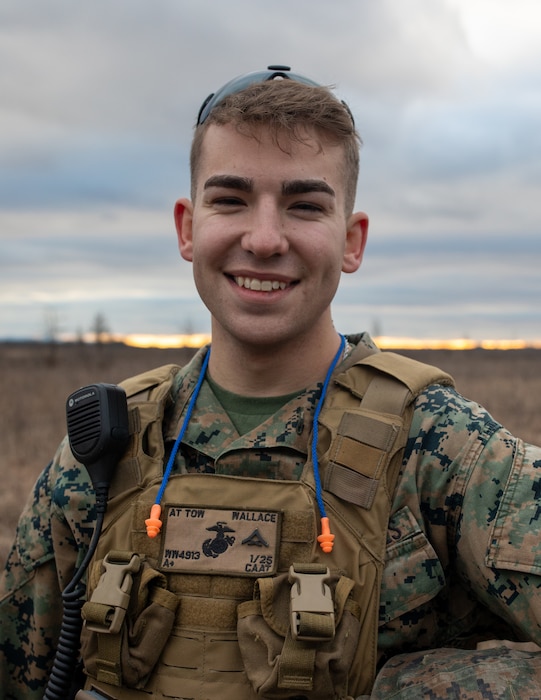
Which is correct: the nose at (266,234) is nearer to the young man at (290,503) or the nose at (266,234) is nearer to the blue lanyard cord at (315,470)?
the young man at (290,503)

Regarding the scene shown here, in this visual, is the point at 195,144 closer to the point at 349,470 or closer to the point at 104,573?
the point at 349,470

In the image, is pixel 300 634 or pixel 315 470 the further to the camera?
pixel 315 470

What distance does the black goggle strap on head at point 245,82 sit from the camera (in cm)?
284

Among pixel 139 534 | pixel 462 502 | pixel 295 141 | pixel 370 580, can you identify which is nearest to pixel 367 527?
pixel 370 580

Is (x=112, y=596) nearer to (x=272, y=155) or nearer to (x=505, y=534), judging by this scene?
(x=505, y=534)

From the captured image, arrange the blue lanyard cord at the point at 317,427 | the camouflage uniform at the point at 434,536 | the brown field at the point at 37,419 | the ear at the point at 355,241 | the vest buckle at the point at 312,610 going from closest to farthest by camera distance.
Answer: the vest buckle at the point at 312,610 → the camouflage uniform at the point at 434,536 → the blue lanyard cord at the point at 317,427 → the ear at the point at 355,241 → the brown field at the point at 37,419

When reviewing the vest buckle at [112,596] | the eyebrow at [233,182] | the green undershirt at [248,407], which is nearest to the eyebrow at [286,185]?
the eyebrow at [233,182]

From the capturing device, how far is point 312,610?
2197 mm

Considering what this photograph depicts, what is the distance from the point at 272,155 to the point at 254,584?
1.44 meters

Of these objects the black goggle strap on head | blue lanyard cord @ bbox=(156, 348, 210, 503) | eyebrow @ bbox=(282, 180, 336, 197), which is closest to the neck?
blue lanyard cord @ bbox=(156, 348, 210, 503)

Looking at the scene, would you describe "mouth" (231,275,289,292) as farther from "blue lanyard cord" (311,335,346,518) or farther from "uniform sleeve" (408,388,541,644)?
Result: "uniform sleeve" (408,388,541,644)

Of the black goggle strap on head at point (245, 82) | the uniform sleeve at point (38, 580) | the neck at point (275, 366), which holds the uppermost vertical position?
the black goggle strap on head at point (245, 82)

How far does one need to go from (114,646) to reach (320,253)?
1.46 metres

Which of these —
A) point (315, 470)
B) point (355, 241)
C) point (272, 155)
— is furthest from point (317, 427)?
point (272, 155)
